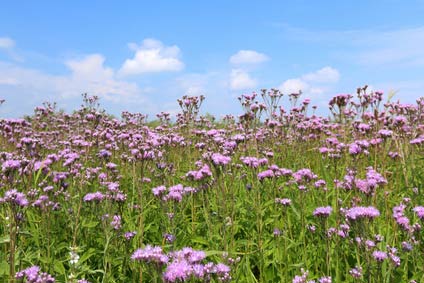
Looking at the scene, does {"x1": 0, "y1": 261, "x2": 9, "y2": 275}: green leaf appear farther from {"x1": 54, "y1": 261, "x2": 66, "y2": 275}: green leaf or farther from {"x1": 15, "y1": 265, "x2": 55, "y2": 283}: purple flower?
{"x1": 15, "y1": 265, "x2": 55, "y2": 283}: purple flower

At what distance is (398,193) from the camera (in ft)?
20.2

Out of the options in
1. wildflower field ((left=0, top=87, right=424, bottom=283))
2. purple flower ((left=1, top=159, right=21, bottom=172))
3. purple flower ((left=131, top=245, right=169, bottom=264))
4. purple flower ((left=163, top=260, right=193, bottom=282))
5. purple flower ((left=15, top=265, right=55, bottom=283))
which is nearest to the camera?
purple flower ((left=163, top=260, right=193, bottom=282))

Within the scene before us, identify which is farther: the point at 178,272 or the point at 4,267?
the point at 4,267

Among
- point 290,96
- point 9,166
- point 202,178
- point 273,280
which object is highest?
point 290,96

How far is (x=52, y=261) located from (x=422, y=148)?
749 centimetres

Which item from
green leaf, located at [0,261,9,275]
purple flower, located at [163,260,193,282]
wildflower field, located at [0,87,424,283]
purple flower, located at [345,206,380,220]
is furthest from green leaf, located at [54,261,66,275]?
purple flower, located at [345,206,380,220]

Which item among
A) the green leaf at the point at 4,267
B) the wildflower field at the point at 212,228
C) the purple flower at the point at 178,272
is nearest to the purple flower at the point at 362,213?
the wildflower field at the point at 212,228

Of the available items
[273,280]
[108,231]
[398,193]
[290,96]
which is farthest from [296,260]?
[290,96]

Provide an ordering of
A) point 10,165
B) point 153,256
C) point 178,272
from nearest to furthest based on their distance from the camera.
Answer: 1. point 178,272
2. point 153,256
3. point 10,165

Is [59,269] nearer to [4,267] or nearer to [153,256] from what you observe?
[4,267]

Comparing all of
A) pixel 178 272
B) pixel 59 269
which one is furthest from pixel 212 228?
pixel 178 272

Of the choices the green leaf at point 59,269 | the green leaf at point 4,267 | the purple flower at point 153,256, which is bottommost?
the green leaf at point 59,269

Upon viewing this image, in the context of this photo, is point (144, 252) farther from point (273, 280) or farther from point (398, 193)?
point (398, 193)

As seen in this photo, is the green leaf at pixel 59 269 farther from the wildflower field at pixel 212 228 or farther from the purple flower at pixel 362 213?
the purple flower at pixel 362 213
